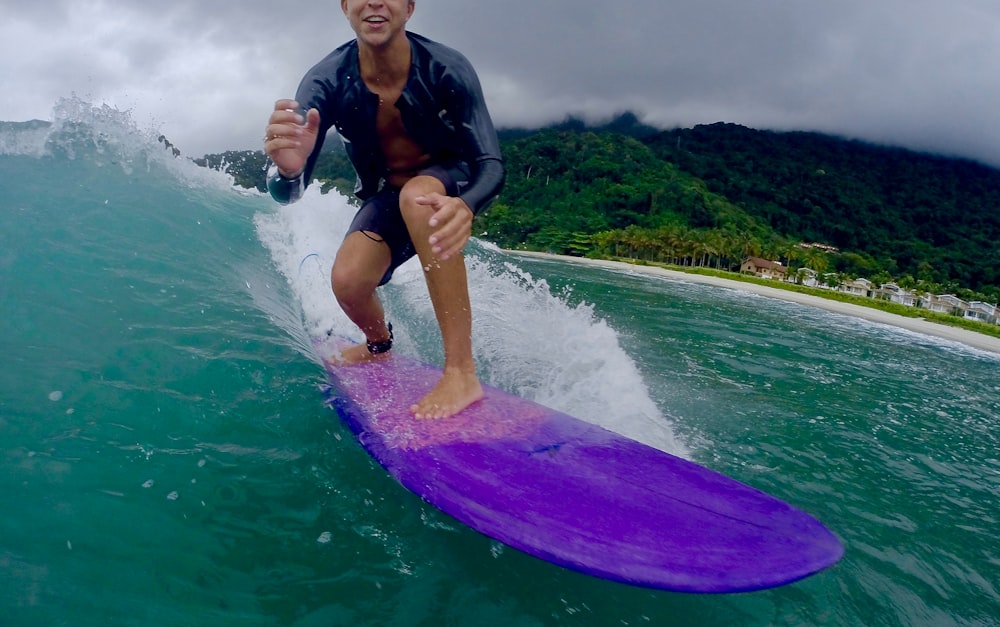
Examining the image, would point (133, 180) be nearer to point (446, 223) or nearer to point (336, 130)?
point (336, 130)

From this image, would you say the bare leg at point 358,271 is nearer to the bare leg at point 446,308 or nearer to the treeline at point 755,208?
the bare leg at point 446,308

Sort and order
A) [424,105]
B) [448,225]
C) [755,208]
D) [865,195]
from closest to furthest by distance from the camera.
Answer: [448,225] → [424,105] → [755,208] → [865,195]

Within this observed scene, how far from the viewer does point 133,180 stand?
474cm

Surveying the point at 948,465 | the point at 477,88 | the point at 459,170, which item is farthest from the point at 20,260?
the point at 948,465

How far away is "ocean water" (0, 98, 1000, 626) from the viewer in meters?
1.69

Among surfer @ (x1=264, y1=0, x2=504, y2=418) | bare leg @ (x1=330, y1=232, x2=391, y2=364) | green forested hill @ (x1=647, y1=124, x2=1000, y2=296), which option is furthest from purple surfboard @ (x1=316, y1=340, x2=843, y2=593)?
green forested hill @ (x1=647, y1=124, x2=1000, y2=296)

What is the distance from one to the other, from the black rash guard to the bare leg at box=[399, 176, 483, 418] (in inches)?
9.6

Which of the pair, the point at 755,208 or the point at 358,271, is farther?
the point at 755,208

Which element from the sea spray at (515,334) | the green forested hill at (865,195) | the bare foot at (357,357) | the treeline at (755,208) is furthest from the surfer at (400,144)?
the green forested hill at (865,195)

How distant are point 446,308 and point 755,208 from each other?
103 m

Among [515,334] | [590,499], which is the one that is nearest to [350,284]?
[590,499]

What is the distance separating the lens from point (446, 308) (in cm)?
286

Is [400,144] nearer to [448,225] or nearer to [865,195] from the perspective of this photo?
[448,225]

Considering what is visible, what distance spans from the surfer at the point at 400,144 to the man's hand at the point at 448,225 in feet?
0.30
